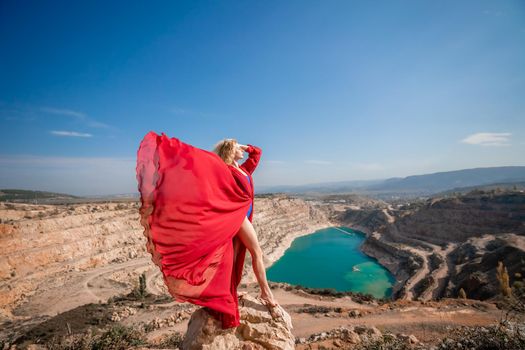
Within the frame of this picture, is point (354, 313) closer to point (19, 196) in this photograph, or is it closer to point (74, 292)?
point (74, 292)

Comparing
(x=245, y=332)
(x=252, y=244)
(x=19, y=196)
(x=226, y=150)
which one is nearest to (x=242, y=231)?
(x=252, y=244)

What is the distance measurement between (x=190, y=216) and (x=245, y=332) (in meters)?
2.08

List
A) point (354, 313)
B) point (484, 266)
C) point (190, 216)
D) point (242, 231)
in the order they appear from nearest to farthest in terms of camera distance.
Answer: point (190, 216) < point (242, 231) < point (354, 313) < point (484, 266)

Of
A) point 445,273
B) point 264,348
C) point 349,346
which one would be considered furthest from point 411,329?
point 445,273

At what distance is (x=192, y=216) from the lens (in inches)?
115

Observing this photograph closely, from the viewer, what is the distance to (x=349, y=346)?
21.7 feet

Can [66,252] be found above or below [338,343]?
below

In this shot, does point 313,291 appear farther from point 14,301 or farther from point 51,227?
point 51,227

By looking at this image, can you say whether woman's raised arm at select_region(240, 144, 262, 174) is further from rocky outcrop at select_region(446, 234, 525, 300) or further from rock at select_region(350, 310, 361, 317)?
rocky outcrop at select_region(446, 234, 525, 300)

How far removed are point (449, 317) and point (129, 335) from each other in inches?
503

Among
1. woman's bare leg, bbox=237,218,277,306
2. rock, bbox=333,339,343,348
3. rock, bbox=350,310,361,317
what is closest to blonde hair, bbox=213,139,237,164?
woman's bare leg, bbox=237,218,277,306

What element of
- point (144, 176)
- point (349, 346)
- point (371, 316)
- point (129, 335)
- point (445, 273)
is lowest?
point (445, 273)

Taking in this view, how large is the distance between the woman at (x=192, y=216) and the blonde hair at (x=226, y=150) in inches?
0.7

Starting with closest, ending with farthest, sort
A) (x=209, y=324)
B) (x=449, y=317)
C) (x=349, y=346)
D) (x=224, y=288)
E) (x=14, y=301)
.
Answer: (x=224, y=288) → (x=209, y=324) → (x=349, y=346) → (x=449, y=317) → (x=14, y=301)
